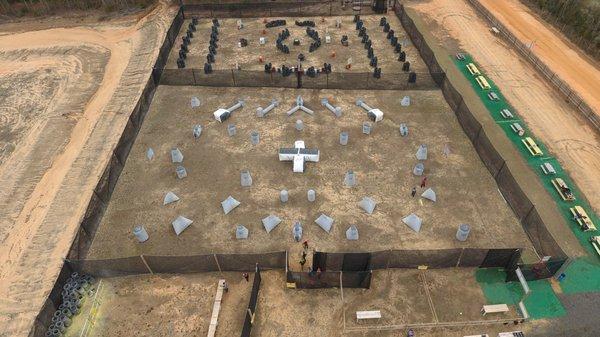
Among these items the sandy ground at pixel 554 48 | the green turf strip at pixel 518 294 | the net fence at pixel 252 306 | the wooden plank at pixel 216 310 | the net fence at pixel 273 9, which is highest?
the net fence at pixel 273 9

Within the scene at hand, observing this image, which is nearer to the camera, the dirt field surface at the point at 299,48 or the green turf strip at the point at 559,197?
the green turf strip at the point at 559,197

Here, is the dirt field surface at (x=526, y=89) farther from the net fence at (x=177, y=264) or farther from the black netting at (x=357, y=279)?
the net fence at (x=177, y=264)

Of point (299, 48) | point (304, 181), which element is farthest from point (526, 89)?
point (304, 181)

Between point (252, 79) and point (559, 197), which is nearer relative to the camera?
point (559, 197)

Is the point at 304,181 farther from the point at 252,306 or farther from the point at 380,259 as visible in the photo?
the point at 252,306

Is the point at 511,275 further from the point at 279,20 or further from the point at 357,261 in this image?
the point at 279,20

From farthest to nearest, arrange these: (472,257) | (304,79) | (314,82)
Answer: (304,79) → (314,82) → (472,257)

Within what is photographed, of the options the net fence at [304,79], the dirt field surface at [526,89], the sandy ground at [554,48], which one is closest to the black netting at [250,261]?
the net fence at [304,79]
